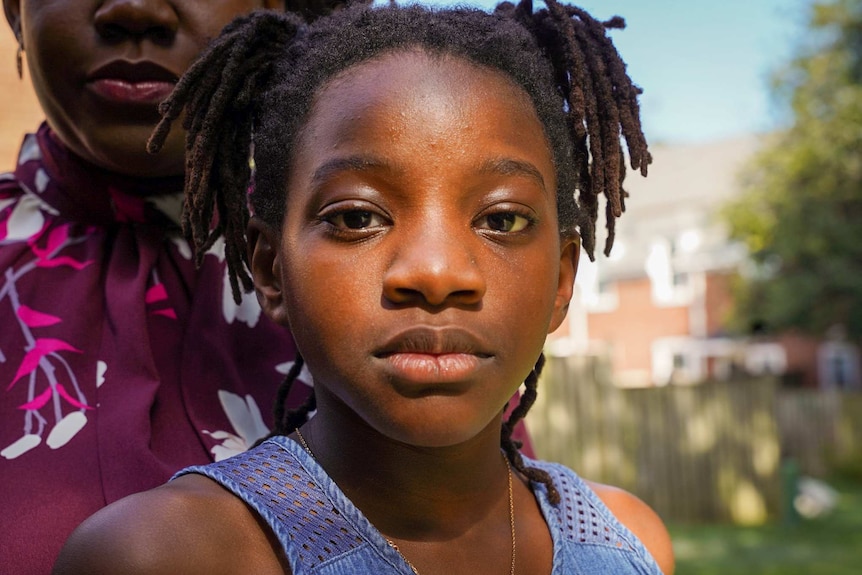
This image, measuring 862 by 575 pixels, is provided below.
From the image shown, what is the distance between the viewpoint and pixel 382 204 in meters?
1.80

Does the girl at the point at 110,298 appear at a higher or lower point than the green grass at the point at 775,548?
higher

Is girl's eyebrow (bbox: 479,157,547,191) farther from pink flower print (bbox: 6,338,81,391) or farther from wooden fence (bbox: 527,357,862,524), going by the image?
wooden fence (bbox: 527,357,862,524)

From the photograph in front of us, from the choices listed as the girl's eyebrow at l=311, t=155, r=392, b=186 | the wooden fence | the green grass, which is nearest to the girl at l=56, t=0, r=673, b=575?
the girl's eyebrow at l=311, t=155, r=392, b=186

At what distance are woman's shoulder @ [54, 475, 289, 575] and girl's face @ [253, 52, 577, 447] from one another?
281mm

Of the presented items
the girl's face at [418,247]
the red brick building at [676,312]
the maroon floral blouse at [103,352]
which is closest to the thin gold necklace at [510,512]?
the girl's face at [418,247]

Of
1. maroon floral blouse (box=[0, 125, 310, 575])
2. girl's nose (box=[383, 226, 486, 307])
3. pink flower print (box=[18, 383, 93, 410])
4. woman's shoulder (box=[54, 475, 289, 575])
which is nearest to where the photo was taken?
woman's shoulder (box=[54, 475, 289, 575])

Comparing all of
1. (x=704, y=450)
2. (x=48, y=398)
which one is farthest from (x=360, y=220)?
(x=704, y=450)

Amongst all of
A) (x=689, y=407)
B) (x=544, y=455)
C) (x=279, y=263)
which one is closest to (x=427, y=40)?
(x=279, y=263)

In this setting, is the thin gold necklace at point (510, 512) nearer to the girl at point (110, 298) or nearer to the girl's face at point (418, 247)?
the girl's face at point (418, 247)

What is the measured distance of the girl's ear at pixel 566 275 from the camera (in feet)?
7.11

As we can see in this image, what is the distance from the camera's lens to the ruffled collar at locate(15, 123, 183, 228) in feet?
7.67

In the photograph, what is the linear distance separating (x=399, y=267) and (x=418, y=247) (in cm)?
5

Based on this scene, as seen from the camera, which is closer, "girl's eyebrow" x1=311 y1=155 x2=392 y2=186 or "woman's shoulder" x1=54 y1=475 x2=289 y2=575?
"woman's shoulder" x1=54 y1=475 x2=289 y2=575

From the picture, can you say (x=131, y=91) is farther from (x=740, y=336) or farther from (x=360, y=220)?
(x=740, y=336)
